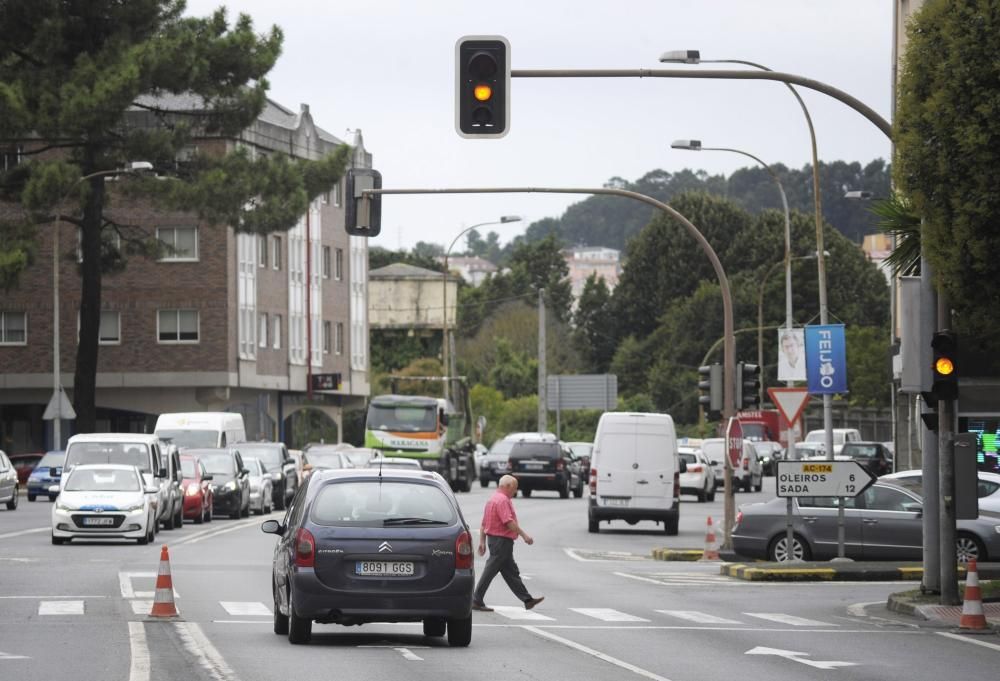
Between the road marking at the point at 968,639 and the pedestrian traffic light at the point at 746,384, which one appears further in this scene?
the pedestrian traffic light at the point at 746,384

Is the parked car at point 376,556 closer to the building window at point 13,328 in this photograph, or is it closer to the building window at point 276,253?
the building window at point 13,328

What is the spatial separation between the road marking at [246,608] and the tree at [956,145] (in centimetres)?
791

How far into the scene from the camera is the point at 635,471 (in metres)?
41.3

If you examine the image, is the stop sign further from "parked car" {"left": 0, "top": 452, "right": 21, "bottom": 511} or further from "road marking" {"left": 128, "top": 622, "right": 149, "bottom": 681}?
"parked car" {"left": 0, "top": 452, "right": 21, "bottom": 511}

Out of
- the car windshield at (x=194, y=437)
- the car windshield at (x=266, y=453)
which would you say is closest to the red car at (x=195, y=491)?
the car windshield at (x=266, y=453)

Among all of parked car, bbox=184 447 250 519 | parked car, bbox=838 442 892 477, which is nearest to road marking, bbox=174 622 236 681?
parked car, bbox=184 447 250 519

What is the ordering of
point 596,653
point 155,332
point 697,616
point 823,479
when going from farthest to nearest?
point 155,332 < point 823,479 < point 697,616 < point 596,653

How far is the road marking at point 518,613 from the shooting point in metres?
20.6

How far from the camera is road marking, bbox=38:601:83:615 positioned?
20172 mm

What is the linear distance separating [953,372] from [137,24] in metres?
41.0

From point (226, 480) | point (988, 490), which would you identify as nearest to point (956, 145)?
point (988, 490)

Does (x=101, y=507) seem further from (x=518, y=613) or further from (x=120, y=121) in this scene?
(x=120, y=121)

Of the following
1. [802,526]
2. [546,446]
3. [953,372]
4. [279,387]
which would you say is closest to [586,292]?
[279,387]

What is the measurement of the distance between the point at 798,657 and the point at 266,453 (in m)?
37.6
